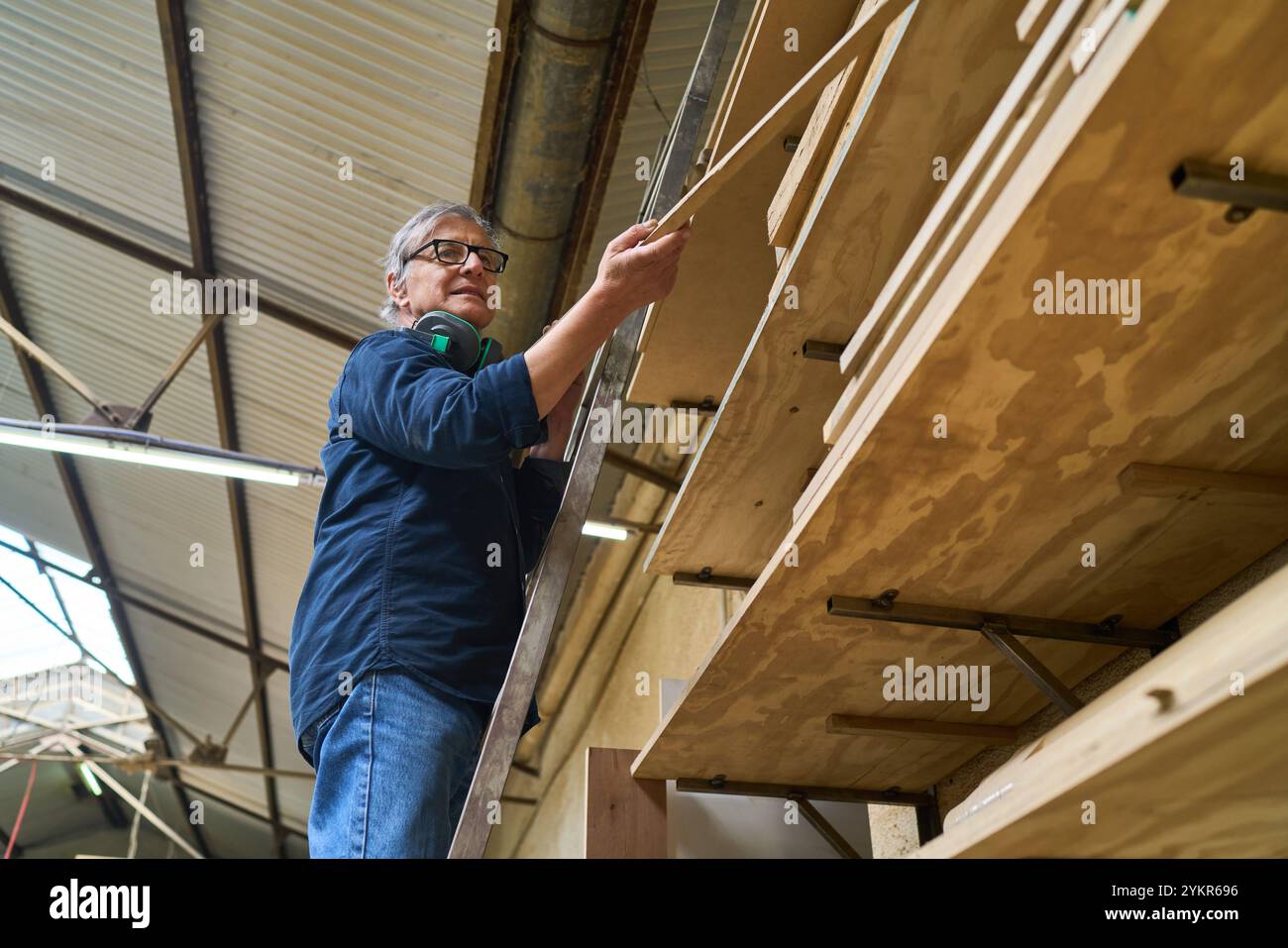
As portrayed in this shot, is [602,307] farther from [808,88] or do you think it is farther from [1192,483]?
[1192,483]

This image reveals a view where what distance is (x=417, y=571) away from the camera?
7.37ft

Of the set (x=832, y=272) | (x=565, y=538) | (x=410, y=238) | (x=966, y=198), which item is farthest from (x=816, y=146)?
(x=410, y=238)

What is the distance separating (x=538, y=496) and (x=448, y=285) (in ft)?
1.82

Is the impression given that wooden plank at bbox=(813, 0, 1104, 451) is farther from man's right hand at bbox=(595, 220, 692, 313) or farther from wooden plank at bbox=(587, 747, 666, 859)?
wooden plank at bbox=(587, 747, 666, 859)

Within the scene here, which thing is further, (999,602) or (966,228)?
(999,602)

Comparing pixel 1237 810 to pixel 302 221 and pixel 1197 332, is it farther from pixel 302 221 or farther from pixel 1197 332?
pixel 302 221

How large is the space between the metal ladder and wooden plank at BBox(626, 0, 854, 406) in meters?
0.14

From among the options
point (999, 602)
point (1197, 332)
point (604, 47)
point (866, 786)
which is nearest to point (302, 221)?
point (604, 47)

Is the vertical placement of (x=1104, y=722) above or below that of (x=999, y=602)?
below

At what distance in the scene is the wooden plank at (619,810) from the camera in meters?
2.89

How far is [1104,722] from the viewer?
49.7 inches

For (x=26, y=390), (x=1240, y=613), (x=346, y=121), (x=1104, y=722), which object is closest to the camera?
(x=1240, y=613)
